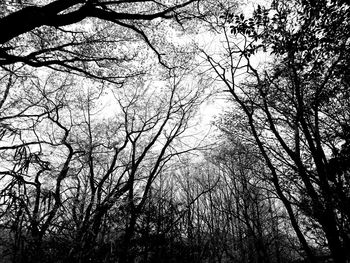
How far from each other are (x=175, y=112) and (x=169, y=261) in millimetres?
6946

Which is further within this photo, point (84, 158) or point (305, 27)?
point (84, 158)

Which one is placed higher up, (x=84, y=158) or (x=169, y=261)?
(x=84, y=158)

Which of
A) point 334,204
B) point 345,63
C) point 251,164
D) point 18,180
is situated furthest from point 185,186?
point 18,180

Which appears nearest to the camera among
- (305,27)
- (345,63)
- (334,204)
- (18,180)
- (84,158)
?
(18,180)

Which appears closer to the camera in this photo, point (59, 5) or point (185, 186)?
point (59, 5)

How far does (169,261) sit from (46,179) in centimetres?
766

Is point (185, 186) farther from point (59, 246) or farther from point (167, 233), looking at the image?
point (59, 246)

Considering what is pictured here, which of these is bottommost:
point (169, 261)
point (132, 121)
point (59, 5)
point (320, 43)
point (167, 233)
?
point (169, 261)

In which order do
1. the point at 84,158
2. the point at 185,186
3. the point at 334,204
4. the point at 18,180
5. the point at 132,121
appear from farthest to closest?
the point at 185,186 → the point at 132,121 → the point at 84,158 → the point at 334,204 → the point at 18,180

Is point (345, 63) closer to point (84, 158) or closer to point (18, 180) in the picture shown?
point (18, 180)

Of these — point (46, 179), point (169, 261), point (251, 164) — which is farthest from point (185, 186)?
point (169, 261)

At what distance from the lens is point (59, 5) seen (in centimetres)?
378

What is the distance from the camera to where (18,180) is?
1854 millimetres

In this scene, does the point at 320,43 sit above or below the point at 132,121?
below
